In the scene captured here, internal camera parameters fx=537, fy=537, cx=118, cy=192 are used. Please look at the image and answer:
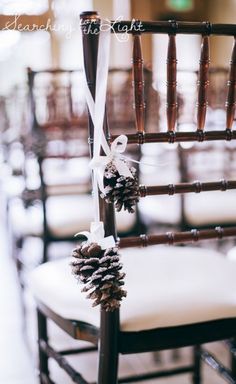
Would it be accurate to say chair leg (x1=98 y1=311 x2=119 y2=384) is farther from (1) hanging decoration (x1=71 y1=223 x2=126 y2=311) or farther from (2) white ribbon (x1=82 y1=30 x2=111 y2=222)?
(2) white ribbon (x1=82 y1=30 x2=111 y2=222)

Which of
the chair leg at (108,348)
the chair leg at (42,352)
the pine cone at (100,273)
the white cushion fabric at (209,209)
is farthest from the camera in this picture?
the white cushion fabric at (209,209)

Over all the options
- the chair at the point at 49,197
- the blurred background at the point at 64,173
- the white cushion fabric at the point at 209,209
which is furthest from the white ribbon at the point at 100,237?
the white cushion fabric at the point at 209,209

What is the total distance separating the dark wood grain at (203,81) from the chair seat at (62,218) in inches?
34.7

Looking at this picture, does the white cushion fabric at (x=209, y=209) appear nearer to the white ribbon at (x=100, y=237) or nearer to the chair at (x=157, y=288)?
the chair at (x=157, y=288)

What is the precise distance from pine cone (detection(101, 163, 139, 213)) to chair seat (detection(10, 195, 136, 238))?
→ 929 mm

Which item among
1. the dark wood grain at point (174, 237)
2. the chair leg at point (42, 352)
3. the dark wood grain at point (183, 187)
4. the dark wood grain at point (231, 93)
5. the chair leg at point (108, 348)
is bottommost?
the chair leg at point (42, 352)

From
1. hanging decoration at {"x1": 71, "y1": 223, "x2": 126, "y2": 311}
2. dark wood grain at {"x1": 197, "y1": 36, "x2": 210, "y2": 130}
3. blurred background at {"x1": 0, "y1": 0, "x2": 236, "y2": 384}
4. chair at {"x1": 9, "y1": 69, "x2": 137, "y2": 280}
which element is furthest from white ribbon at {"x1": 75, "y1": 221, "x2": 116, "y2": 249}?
chair at {"x1": 9, "y1": 69, "x2": 137, "y2": 280}

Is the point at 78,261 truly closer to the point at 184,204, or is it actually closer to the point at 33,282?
the point at 33,282

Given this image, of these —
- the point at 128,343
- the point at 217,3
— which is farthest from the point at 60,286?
the point at 217,3

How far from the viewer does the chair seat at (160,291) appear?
0.87 meters

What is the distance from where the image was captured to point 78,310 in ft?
3.04

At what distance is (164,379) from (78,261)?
1.00 m

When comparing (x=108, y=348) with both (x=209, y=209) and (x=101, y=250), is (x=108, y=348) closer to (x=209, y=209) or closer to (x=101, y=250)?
(x=101, y=250)

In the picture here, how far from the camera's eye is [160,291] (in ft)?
3.01
